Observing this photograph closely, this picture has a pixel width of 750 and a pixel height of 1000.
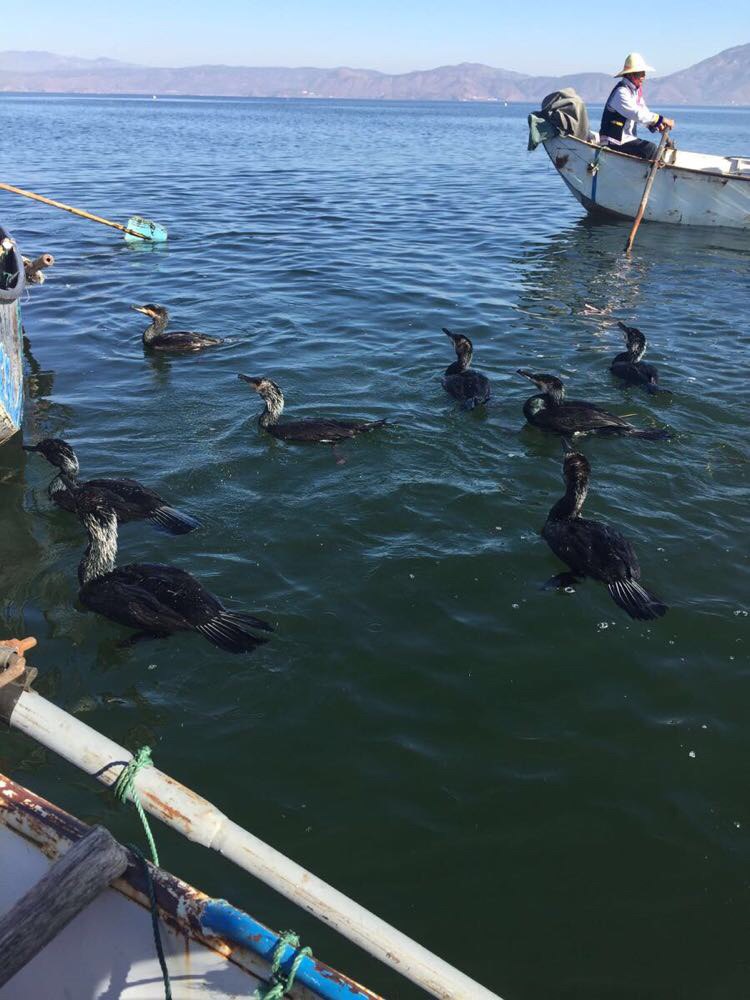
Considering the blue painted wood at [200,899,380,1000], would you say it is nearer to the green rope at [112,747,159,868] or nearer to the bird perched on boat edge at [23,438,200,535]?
the green rope at [112,747,159,868]

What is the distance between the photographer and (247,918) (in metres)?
3.14

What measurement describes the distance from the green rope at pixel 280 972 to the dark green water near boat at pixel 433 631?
1425mm

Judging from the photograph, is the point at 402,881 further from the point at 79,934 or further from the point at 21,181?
the point at 21,181

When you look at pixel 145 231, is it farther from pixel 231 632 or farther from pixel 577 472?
pixel 231 632

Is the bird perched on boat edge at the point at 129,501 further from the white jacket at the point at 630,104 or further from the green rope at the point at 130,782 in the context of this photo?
the white jacket at the point at 630,104

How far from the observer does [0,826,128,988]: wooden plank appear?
3.06m

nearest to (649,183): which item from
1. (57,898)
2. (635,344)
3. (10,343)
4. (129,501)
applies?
(635,344)

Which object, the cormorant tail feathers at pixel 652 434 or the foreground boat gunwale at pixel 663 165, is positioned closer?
the cormorant tail feathers at pixel 652 434

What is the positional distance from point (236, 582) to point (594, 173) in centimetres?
1897

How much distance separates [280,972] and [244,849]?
493 mm

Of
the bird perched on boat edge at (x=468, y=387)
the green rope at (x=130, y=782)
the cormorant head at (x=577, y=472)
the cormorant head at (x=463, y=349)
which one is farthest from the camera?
the cormorant head at (x=463, y=349)

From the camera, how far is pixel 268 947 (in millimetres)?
3035

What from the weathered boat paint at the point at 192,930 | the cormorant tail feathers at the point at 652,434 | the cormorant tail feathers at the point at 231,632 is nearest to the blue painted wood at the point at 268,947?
the weathered boat paint at the point at 192,930

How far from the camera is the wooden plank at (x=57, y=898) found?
121 inches
